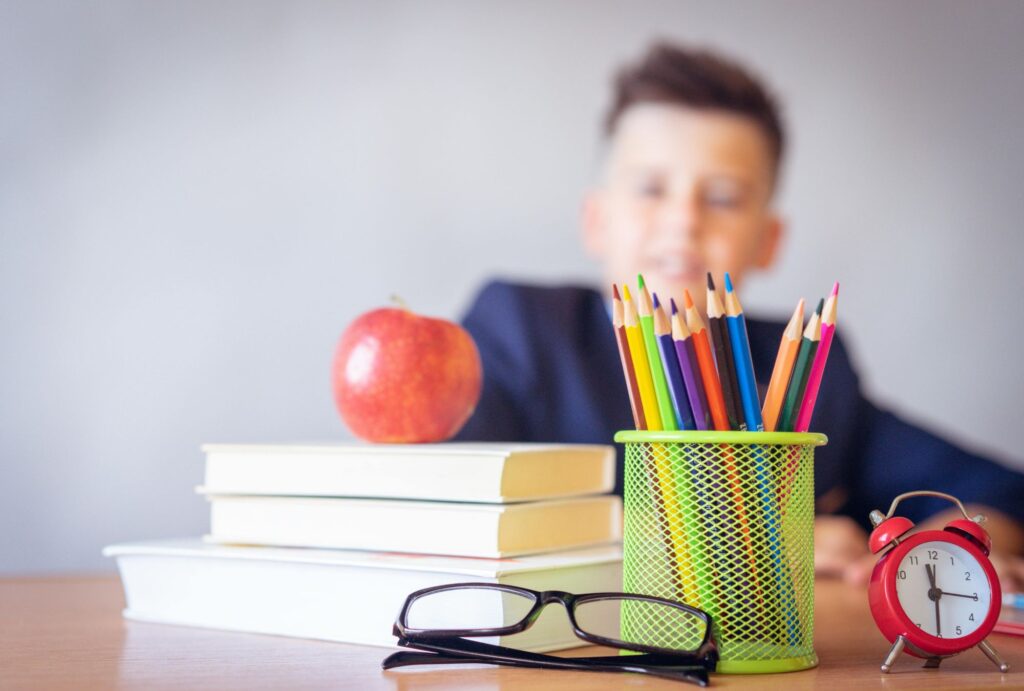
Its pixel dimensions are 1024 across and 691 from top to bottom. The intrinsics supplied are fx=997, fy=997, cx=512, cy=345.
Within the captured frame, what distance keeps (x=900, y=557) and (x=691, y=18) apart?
106 cm

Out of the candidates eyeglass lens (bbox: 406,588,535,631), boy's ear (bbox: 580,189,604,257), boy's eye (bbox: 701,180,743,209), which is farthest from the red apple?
boy's eye (bbox: 701,180,743,209)

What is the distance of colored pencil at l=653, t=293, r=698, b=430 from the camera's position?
0.50 meters

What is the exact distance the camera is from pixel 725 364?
507 millimetres

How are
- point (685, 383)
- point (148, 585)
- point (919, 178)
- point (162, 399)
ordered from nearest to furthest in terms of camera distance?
point (685, 383), point (148, 585), point (162, 399), point (919, 178)

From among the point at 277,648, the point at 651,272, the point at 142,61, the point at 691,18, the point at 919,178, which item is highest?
the point at 691,18

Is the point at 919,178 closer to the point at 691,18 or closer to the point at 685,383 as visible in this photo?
the point at 691,18

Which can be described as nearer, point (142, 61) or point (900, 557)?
point (900, 557)

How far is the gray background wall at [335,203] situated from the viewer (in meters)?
1.11

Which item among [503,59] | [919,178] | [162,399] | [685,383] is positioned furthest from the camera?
[919,178]

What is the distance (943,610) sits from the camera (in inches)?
19.9

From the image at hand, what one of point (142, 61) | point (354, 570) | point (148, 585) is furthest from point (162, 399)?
point (354, 570)

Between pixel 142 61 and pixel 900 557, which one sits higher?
pixel 142 61

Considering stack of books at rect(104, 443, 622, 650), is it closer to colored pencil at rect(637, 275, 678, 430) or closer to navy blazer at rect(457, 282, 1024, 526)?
colored pencil at rect(637, 275, 678, 430)

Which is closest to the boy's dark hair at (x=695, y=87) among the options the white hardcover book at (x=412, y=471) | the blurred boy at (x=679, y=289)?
the blurred boy at (x=679, y=289)
